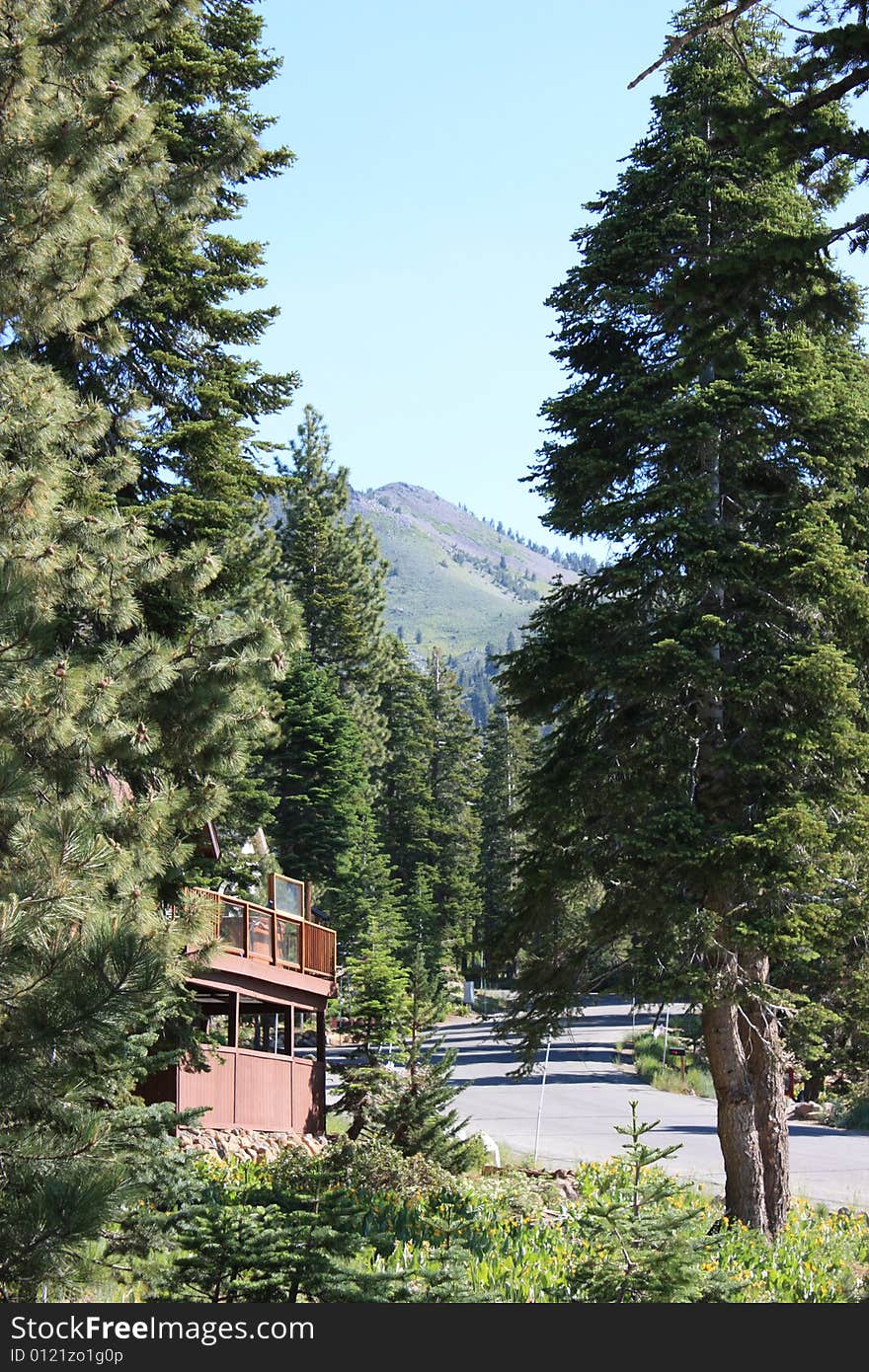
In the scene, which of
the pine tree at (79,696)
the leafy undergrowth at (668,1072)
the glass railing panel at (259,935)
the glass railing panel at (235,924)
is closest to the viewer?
the pine tree at (79,696)

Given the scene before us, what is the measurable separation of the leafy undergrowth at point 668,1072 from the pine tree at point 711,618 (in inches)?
765

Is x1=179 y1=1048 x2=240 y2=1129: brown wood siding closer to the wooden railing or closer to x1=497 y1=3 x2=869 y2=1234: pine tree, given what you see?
the wooden railing

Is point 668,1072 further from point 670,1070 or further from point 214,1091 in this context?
point 214,1091

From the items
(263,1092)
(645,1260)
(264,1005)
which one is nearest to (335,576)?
(264,1005)

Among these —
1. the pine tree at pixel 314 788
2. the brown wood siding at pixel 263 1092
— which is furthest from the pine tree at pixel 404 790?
the brown wood siding at pixel 263 1092

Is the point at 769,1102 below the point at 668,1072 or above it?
above

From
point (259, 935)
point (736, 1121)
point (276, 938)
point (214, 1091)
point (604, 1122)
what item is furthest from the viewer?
point (604, 1122)

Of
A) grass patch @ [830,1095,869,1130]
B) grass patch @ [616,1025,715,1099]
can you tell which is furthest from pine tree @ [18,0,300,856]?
grass patch @ [616,1025,715,1099]

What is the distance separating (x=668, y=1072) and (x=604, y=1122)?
9082 millimetres

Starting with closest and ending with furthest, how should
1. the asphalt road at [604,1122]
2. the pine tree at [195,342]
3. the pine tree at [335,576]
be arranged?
the pine tree at [195,342] → the asphalt road at [604,1122] → the pine tree at [335,576]

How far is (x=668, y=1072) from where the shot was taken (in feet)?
114

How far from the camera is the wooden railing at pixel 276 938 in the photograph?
68.0ft

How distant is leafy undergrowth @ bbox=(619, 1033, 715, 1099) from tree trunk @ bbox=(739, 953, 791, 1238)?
18289 mm

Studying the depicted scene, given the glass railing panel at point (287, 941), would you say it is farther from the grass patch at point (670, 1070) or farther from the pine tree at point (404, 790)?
the pine tree at point (404, 790)
